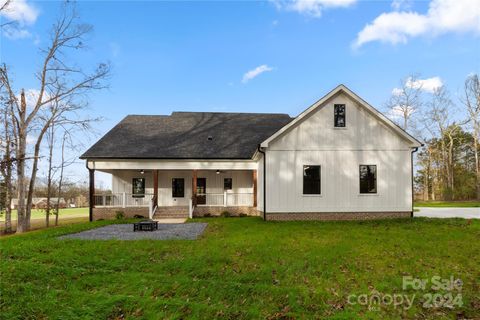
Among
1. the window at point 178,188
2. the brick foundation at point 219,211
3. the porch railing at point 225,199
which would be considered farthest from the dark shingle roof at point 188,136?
the brick foundation at point 219,211

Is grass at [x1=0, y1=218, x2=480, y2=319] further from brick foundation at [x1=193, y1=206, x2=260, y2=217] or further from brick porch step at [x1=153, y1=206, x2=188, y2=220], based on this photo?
brick porch step at [x1=153, y1=206, x2=188, y2=220]

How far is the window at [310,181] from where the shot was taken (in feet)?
49.5

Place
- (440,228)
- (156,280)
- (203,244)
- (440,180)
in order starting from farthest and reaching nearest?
1. (440,180)
2. (440,228)
3. (203,244)
4. (156,280)

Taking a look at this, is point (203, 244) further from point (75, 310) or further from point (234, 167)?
point (234, 167)

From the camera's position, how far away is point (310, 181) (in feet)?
49.6

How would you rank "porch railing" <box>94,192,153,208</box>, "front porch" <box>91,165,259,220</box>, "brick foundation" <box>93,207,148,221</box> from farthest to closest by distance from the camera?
"porch railing" <box>94,192,153,208</box> < "front porch" <box>91,165,259,220</box> < "brick foundation" <box>93,207,148,221</box>

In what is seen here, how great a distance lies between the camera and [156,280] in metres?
6.38

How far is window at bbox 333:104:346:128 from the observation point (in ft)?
50.4

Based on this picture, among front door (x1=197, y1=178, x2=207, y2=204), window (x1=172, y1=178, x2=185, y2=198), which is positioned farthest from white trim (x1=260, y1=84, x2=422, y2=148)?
window (x1=172, y1=178, x2=185, y2=198)

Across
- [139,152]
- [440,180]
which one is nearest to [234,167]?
[139,152]

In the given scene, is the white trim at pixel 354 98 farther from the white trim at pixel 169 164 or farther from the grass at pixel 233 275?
the grass at pixel 233 275

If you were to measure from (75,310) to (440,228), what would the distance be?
13.2 m

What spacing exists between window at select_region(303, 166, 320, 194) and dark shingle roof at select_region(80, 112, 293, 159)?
430 cm

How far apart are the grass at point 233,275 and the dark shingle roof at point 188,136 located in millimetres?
8606
